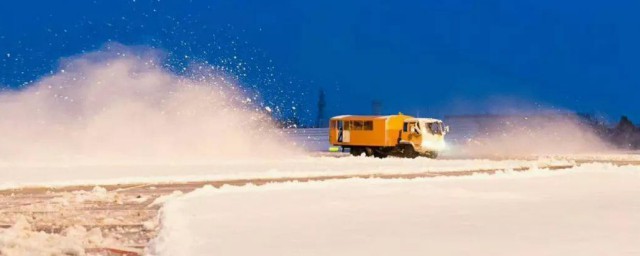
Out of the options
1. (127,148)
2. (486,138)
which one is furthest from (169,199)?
(486,138)

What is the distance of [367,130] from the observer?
3722cm

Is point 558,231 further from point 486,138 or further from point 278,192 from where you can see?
point 486,138

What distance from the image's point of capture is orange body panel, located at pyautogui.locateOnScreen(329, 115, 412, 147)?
36.5 metres

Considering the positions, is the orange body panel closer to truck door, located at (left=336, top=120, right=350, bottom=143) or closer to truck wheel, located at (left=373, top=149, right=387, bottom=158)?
truck door, located at (left=336, top=120, right=350, bottom=143)

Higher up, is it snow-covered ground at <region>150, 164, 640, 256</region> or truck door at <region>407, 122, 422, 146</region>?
truck door at <region>407, 122, 422, 146</region>

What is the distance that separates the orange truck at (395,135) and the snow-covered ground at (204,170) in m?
3.13

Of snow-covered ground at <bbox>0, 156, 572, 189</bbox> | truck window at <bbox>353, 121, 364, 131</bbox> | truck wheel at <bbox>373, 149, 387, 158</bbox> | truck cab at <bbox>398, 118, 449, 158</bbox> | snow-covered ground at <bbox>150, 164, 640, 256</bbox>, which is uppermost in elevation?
truck window at <bbox>353, 121, 364, 131</bbox>

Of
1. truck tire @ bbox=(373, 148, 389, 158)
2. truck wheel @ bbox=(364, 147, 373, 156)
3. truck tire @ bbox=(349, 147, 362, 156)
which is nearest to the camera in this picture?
truck tire @ bbox=(373, 148, 389, 158)

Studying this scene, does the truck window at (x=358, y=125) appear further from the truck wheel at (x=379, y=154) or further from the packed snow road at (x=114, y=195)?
the packed snow road at (x=114, y=195)

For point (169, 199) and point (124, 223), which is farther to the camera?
point (169, 199)

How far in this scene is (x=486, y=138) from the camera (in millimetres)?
60219

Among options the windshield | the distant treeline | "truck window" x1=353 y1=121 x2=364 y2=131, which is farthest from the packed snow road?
the distant treeline

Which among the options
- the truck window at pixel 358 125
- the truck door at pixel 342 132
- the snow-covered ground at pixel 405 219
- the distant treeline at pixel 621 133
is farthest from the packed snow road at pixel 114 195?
the distant treeline at pixel 621 133

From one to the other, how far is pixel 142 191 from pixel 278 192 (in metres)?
3.92
